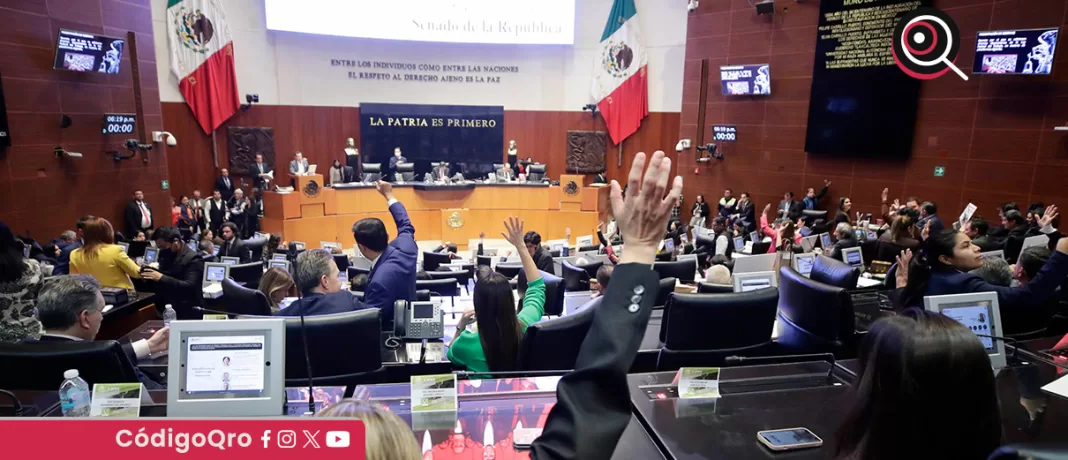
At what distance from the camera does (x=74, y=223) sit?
352 inches

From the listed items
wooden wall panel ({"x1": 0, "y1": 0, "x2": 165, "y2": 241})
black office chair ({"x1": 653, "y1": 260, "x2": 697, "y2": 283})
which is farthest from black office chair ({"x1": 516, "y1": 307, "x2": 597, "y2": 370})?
wooden wall panel ({"x1": 0, "y1": 0, "x2": 165, "y2": 241})

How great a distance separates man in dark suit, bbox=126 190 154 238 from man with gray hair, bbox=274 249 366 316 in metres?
8.15

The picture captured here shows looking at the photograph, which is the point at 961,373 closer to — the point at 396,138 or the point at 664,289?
the point at 664,289

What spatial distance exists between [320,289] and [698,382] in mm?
2153

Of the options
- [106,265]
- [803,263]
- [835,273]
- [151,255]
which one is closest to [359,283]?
[106,265]

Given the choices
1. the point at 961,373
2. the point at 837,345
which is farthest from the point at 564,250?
the point at 961,373

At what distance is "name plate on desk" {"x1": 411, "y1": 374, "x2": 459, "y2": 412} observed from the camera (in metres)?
1.91

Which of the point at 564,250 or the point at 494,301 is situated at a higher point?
the point at 494,301

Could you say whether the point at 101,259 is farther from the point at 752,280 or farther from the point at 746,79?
the point at 746,79

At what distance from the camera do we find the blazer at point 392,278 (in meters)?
3.43

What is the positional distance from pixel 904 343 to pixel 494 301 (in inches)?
57.4

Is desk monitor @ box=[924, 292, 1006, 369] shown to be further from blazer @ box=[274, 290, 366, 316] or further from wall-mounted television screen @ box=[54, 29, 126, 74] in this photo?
wall-mounted television screen @ box=[54, 29, 126, 74]

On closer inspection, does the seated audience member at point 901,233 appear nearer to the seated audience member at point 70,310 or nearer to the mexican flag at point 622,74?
the seated audience member at point 70,310

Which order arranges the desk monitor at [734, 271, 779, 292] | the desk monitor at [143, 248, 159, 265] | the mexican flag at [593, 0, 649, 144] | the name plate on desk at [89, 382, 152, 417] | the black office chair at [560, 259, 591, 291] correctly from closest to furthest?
the name plate on desk at [89, 382, 152, 417]
the desk monitor at [734, 271, 779, 292]
the black office chair at [560, 259, 591, 291]
the desk monitor at [143, 248, 159, 265]
the mexican flag at [593, 0, 649, 144]
